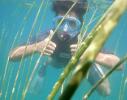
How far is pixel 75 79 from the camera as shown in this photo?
1.76 ft

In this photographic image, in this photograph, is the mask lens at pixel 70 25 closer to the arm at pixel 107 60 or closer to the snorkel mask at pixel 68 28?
the snorkel mask at pixel 68 28

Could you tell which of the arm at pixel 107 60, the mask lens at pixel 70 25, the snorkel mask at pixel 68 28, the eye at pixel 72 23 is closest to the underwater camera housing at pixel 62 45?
the snorkel mask at pixel 68 28

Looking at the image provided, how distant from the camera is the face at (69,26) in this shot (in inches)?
305

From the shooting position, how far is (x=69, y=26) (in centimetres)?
850

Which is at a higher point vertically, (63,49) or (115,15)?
(115,15)

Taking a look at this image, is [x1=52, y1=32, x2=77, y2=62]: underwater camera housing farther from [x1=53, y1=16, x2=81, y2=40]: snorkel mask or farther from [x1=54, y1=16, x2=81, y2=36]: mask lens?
[x1=54, y1=16, x2=81, y2=36]: mask lens

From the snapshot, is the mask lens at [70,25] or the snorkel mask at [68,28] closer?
the snorkel mask at [68,28]

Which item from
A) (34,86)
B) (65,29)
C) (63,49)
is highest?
(65,29)

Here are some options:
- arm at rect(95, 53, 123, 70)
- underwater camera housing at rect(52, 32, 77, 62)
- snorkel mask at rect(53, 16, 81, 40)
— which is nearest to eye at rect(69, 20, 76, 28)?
snorkel mask at rect(53, 16, 81, 40)

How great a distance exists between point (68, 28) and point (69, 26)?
0.29m

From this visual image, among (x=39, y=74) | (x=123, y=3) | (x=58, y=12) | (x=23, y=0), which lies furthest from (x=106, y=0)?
(x=123, y=3)

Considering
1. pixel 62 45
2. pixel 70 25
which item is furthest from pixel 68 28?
pixel 62 45

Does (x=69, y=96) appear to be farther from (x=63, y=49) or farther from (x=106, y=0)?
(x=106, y=0)

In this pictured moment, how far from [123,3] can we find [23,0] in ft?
61.5
